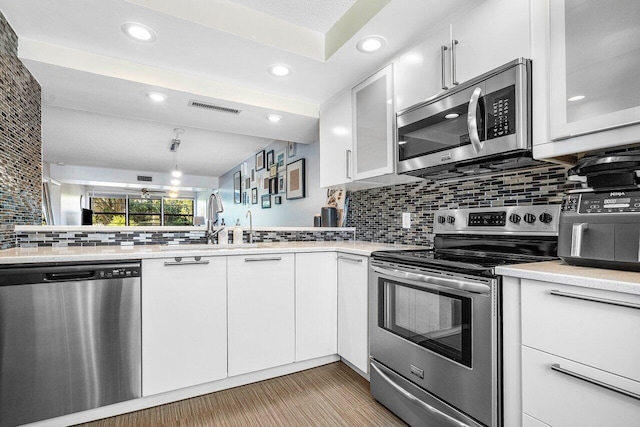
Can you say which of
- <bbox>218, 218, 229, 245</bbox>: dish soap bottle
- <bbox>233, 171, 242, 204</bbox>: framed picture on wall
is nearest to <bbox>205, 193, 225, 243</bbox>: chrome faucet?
<bbox>218, 218, 229, 245</bbox>: dish soap bottle

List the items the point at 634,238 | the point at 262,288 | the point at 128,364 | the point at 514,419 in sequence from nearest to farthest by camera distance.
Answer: the point at 634,238, the point at 514,419, the point at 128,364, the point at 262,288

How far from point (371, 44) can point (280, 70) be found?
67cm

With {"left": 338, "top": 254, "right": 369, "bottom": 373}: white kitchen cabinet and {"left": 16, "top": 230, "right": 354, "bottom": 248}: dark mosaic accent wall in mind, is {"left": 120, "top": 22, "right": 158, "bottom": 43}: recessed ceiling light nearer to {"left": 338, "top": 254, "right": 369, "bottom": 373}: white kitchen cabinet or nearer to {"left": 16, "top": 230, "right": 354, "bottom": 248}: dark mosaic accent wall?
{"left": 16, "top": 230, "right": 354, "bottom": 248}: dark mosaic accent wall

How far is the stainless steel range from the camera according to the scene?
1.29 m

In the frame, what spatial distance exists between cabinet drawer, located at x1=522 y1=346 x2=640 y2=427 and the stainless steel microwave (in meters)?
0.84

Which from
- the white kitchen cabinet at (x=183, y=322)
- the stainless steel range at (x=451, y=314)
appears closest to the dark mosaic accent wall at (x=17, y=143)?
the white kitchen cabinet at (x=183, y=322)

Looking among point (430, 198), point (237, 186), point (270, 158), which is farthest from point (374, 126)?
point (237, 186)

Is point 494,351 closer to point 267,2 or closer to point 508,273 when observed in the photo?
point 508,273

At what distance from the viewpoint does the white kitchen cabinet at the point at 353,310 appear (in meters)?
2.08

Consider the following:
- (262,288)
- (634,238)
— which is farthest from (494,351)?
(262,288)

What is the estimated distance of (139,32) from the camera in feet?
6.03

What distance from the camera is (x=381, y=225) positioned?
2762mm

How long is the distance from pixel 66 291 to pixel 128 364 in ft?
1.67

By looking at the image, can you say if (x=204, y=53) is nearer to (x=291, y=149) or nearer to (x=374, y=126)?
(x=374, y=126)
